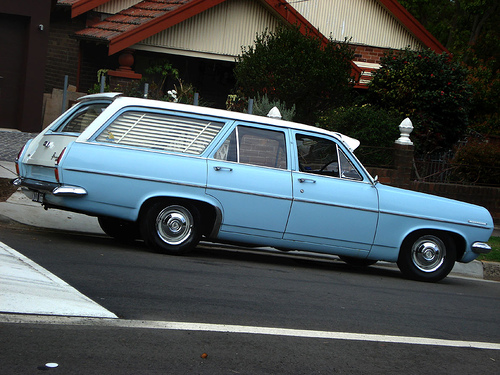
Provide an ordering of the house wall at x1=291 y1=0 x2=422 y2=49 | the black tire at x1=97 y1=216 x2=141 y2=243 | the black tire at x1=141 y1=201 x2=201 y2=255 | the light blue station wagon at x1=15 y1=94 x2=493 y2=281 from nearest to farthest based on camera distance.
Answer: the light blue station wagon at x1=15 y1=94 x2=493 y2=281
the black tire at x1=141 y1=201 x2=201 y2=255
the black tire at x1=97 y1=216 x2=141 y2=243
the house wall at x1=291 y1=0 x2=422 y2=49

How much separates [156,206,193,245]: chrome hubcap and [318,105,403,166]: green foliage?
21.6 ft

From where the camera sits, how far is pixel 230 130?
817 cm

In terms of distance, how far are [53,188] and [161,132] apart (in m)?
1.30

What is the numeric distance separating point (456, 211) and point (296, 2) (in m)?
15.1

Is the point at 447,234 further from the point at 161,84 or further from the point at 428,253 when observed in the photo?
the point at 161,84

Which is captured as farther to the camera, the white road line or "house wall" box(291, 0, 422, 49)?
"house wall" box(291, 0, 422, 49)

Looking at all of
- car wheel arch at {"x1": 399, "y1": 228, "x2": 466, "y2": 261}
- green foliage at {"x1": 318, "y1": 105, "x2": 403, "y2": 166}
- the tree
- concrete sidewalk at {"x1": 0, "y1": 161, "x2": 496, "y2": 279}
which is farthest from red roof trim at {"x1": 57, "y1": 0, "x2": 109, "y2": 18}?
the tree

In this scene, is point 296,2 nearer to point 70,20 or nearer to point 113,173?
point 70,20

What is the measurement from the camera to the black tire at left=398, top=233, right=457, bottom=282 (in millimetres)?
8773

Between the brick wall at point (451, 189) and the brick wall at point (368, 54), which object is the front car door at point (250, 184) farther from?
the brick wall at point (368, 54)

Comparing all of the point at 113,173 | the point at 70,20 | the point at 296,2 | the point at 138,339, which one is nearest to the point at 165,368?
the point at 138,339

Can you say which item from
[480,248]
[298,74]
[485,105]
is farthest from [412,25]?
[480,248]

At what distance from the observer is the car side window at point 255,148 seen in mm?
8133

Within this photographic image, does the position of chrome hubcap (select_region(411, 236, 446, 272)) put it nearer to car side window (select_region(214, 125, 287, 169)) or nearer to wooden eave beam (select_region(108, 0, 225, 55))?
car side window (select_region(214, 125, 287, 169))
